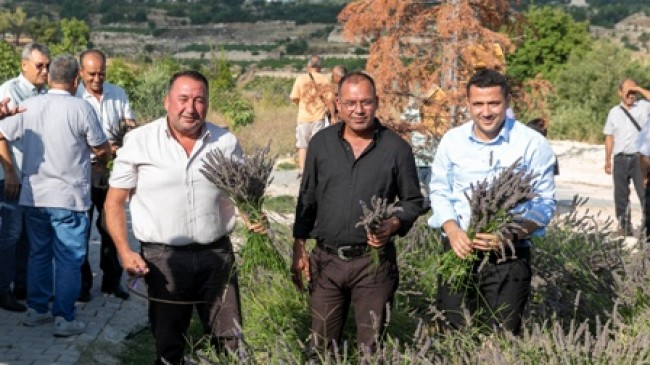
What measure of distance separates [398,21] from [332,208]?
5.07 meters

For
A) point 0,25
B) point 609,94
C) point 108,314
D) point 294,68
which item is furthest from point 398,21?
point 0,25

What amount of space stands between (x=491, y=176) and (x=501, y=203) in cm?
38

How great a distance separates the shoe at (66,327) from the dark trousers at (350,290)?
103 inches

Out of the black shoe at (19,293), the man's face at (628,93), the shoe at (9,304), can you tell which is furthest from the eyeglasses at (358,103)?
the man's face at (628,93)

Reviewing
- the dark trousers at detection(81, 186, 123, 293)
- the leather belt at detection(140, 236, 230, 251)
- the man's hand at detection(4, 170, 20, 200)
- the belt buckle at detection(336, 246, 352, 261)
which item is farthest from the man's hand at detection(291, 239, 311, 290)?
the dark trousers at detection(81, 186, 123, 293)

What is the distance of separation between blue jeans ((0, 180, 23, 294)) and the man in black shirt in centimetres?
313

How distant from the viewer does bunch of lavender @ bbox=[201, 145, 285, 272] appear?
5215 mm

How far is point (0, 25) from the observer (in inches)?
3268

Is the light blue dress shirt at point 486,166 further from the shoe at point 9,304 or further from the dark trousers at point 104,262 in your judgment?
the shoe at point 9,304

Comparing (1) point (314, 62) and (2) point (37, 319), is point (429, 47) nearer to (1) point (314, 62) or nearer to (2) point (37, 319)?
(1) point (314, 62)

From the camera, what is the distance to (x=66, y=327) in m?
7.48

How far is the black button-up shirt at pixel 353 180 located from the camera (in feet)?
17.5

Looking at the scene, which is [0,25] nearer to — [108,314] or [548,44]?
[548,44]

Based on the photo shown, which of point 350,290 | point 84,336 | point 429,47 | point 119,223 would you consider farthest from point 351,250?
point 429,47
